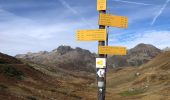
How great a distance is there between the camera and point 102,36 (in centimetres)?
1386

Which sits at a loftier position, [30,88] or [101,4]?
[101,4]

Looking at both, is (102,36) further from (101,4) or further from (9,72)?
(9,72)

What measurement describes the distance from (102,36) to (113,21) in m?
0.66

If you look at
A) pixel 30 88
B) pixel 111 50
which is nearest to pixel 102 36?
pixel 111 50

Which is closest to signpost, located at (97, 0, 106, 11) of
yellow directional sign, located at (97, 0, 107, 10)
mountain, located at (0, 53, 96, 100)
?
yellow directional sign, located at (97, 0, 107, 10)

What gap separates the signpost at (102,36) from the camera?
1384cm

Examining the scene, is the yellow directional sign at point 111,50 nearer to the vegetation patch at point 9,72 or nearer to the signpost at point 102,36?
the signpost at point 102,36

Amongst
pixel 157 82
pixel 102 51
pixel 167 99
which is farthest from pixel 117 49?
pixel 157 82

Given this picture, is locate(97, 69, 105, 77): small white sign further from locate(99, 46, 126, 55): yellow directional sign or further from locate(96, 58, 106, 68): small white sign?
locate(99, 46, 126, 55): yellow directional sign

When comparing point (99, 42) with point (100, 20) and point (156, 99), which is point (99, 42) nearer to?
point (100, 20)

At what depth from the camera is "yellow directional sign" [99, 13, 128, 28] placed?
45.2 ft

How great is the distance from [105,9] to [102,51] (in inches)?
57.1

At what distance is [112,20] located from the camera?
13977mm

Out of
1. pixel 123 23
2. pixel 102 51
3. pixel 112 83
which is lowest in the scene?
pixel 112 83
